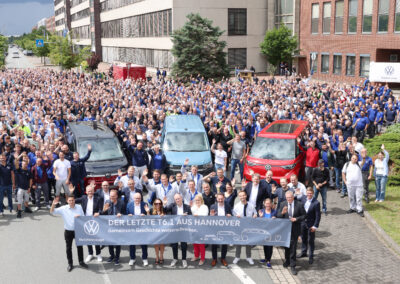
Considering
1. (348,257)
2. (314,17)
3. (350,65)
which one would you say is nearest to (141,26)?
(314,17)

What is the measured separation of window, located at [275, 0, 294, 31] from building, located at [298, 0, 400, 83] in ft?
7.98

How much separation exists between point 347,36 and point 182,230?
1356 inches

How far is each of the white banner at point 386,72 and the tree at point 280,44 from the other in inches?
670

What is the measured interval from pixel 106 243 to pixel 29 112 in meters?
13.3

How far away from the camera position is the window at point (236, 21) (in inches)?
2052

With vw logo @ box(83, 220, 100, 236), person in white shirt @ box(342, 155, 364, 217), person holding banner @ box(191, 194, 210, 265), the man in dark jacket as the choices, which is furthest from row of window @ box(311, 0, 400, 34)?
vw logo @ box(83, 220, 100, 236)

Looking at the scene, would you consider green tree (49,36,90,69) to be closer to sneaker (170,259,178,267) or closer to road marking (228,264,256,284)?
sneaker (170,259,178,267)

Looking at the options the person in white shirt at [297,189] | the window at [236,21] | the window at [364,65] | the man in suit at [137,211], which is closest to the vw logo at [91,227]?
the man in suit at [137,211]

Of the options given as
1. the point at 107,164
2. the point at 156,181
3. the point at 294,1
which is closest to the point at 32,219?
the point at 107,164

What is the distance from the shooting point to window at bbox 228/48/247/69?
5248cm

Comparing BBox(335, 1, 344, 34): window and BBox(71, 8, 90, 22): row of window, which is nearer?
BBox(335, 1, 344, 34): window

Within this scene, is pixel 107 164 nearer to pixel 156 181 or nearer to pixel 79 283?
pixel 156 181

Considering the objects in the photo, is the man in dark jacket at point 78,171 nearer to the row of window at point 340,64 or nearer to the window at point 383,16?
the row of window at point 340,64

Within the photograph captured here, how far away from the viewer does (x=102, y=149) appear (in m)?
15.1
